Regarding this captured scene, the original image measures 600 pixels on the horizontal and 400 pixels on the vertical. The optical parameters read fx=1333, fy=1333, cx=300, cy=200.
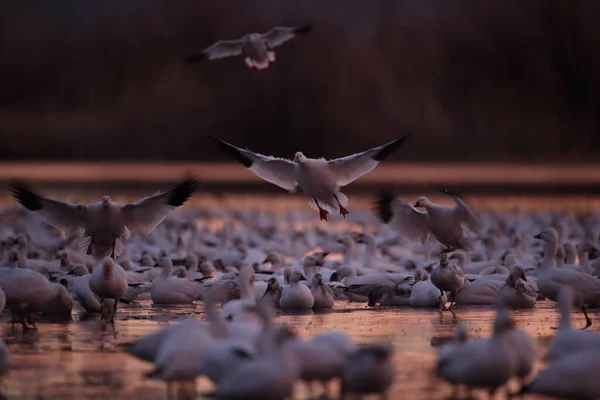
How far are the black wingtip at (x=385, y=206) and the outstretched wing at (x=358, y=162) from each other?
68cm

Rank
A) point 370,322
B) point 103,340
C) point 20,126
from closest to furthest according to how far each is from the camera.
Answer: point 103,340
point 370,322
point 20,126

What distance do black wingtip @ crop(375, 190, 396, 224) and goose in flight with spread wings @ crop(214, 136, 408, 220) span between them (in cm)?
54

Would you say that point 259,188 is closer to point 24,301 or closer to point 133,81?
point 133,81

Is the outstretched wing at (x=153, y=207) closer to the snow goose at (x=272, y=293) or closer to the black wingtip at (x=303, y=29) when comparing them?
the snow goose at (x=272, y=293)

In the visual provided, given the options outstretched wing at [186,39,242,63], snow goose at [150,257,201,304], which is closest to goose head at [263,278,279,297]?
snow goose at [150,257,201,304]

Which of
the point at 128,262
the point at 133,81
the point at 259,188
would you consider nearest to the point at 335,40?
the point at 133,81

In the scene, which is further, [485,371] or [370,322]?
[370,322]

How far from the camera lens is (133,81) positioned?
179ft

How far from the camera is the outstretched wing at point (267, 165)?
43.7ft

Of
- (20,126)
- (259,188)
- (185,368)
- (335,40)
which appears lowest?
(185,368)

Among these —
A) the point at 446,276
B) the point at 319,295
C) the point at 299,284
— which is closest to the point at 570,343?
the point at 446,276

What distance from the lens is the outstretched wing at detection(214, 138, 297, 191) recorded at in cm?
1333

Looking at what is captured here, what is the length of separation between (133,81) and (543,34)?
1767 centimetres

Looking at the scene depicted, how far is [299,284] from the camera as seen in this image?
12.1 meters
